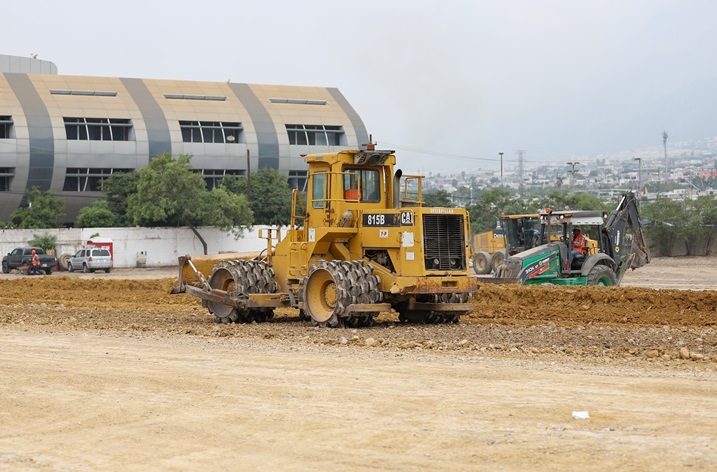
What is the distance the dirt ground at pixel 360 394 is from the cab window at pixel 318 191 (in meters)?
2.36

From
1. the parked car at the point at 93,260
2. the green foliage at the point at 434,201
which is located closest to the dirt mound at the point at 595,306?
the green foliage at the point at 434,201

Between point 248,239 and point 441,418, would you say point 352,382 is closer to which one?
point 441,418

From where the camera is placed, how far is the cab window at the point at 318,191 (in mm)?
22938

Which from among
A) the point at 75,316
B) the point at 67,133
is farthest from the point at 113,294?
the point at 67,133

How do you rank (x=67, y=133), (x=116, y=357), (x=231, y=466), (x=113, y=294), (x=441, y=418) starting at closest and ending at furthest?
(x=231, y=466) → (x=441, y=418) → (x=116, y=357) → (x=113, y=294) → (x=67, y=133)

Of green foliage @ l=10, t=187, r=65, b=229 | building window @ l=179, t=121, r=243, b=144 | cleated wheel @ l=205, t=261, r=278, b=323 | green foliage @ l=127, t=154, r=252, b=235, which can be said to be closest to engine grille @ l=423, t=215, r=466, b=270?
cleated wheel @ l=205, t=261, r=278, b=323

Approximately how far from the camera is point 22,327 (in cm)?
2392

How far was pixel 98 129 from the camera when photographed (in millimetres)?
82562

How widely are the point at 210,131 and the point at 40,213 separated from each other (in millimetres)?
15484

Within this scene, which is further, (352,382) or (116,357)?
(116,357)

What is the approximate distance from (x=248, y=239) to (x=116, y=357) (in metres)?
58.4

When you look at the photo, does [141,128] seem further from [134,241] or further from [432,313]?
[432,313]

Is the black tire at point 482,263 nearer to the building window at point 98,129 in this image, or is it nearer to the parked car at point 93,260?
the parked car at point 93,260

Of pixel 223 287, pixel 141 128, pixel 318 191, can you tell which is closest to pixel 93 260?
pixel 141 128
